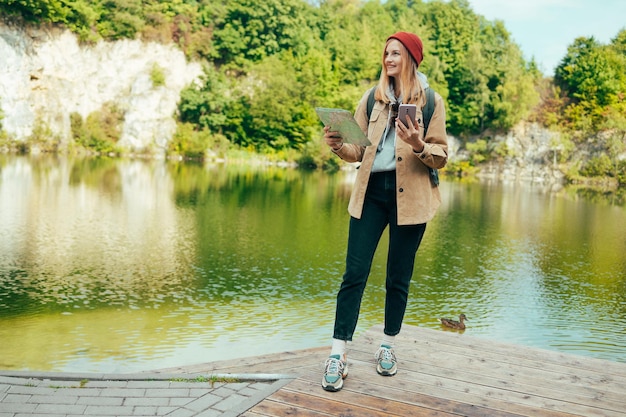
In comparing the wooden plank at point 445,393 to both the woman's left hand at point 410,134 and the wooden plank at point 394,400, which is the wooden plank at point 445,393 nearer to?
the wooden plank at point 394,400

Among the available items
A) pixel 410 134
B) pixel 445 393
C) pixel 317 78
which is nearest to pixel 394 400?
pixel 445 393

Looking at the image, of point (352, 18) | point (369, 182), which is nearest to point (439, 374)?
point (369, 182)

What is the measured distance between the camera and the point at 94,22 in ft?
143

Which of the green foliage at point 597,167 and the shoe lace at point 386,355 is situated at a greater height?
the green foliage at point 597,167

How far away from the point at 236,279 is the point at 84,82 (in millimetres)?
38441

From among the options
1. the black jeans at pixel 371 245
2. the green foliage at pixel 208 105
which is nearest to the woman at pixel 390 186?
the black jeans at pixel 371 245

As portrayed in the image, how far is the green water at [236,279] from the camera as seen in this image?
6504 mm

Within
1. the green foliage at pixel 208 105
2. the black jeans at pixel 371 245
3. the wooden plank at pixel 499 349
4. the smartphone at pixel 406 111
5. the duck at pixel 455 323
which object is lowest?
the duck at pixel 455 323

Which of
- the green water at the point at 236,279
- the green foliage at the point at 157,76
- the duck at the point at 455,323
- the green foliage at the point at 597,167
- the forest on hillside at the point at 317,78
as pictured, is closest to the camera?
the green water at the point at 236,279

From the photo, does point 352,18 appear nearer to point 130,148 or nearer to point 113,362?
point 130,148

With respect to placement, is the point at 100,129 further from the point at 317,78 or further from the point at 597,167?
the point at 597,167

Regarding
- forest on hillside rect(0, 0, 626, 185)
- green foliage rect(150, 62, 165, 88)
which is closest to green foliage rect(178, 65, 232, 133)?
forest on hillside rect(0, 0, 626, 185)

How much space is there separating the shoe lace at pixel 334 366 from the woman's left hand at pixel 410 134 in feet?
4.01

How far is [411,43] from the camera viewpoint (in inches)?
127
